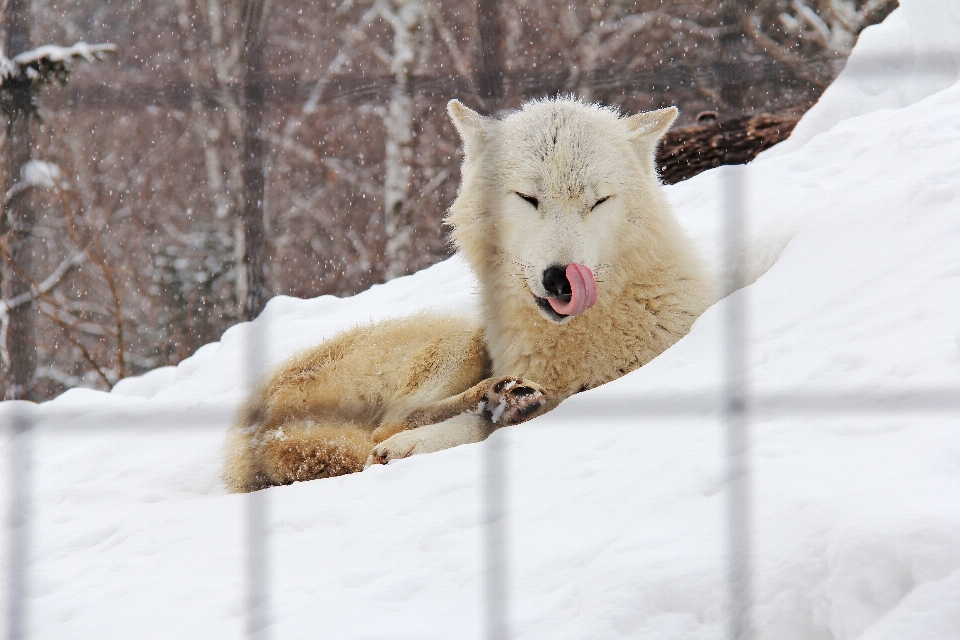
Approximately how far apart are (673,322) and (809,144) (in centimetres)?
264

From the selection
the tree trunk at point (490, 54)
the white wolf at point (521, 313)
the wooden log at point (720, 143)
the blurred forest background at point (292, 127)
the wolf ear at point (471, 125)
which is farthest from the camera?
the blurred forest background at point (292, 127)

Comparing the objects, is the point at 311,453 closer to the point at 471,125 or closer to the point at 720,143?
the point at 471,125

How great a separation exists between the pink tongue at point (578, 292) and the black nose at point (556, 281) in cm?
2

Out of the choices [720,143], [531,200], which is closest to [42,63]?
[720,143]

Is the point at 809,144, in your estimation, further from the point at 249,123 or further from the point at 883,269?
the point at 249,123

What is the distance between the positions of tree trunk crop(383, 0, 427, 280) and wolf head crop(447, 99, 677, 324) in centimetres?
697

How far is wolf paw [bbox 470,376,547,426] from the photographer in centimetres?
318

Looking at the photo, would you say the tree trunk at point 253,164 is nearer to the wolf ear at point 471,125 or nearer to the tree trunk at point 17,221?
the tree trunk at point 17,221

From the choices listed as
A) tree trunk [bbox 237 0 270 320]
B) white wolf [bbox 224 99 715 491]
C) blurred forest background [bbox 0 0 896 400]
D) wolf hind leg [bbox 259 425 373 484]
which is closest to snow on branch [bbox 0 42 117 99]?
tree trunk [bbox 237 0 270 320]

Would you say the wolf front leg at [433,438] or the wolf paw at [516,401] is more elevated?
the wolf paw at [516,401]

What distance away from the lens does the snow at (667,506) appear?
1698 millimetres

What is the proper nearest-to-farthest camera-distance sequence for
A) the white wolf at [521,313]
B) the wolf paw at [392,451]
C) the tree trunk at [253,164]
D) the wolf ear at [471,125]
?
the wolf paw at [392,451] < the white wolf at [521,313] < the wolf ear at [471,125] < the tree trunk at [253,164]

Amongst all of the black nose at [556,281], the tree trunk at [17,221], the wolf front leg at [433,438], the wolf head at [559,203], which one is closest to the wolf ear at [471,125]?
the wolf head at [559,203]

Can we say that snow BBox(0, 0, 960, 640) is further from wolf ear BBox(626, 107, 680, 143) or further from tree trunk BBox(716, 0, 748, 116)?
tree trunk BBox(716, 0, 748, 116)
